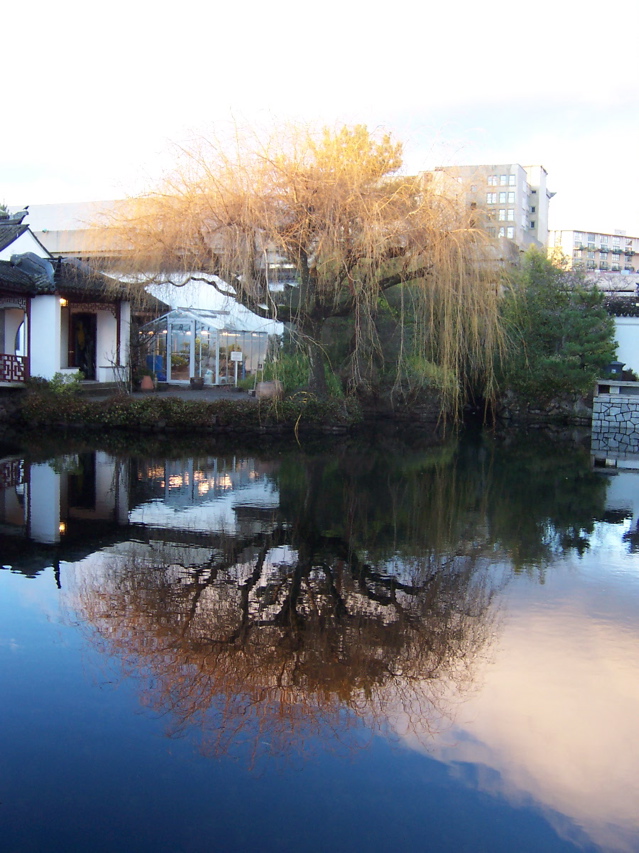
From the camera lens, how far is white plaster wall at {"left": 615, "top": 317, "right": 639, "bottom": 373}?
78.9 ft

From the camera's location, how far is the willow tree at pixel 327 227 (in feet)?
44.1

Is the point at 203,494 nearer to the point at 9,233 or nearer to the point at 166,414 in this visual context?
the point at 166,414

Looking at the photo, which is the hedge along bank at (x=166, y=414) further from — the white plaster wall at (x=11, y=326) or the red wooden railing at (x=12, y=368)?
the white plaster wall at (x=11, y=326)

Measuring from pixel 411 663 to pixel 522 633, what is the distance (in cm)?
104

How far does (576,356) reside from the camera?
2255 centimetres

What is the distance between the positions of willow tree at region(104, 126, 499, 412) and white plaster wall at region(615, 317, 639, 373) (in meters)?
11.2

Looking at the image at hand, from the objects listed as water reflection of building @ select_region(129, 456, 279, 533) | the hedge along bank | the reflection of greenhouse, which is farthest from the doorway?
water reflection of building @ select_region(129, 456, 279, 533)

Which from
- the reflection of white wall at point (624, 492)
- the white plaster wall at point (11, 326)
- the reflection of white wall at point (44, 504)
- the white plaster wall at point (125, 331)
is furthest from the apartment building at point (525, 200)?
the reflection of white wall at point (44, 504)

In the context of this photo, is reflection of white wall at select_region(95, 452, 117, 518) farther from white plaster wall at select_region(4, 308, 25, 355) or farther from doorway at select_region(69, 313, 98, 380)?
doorway at select_region(69, 313, 98, 380)

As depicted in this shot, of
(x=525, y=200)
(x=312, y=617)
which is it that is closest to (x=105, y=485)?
(x=312, y=617)

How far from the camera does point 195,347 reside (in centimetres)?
2445

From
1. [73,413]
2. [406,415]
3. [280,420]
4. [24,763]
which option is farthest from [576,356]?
[24,763]

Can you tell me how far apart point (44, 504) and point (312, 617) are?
4.75 meters

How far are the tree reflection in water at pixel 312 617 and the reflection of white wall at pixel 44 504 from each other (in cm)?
112
